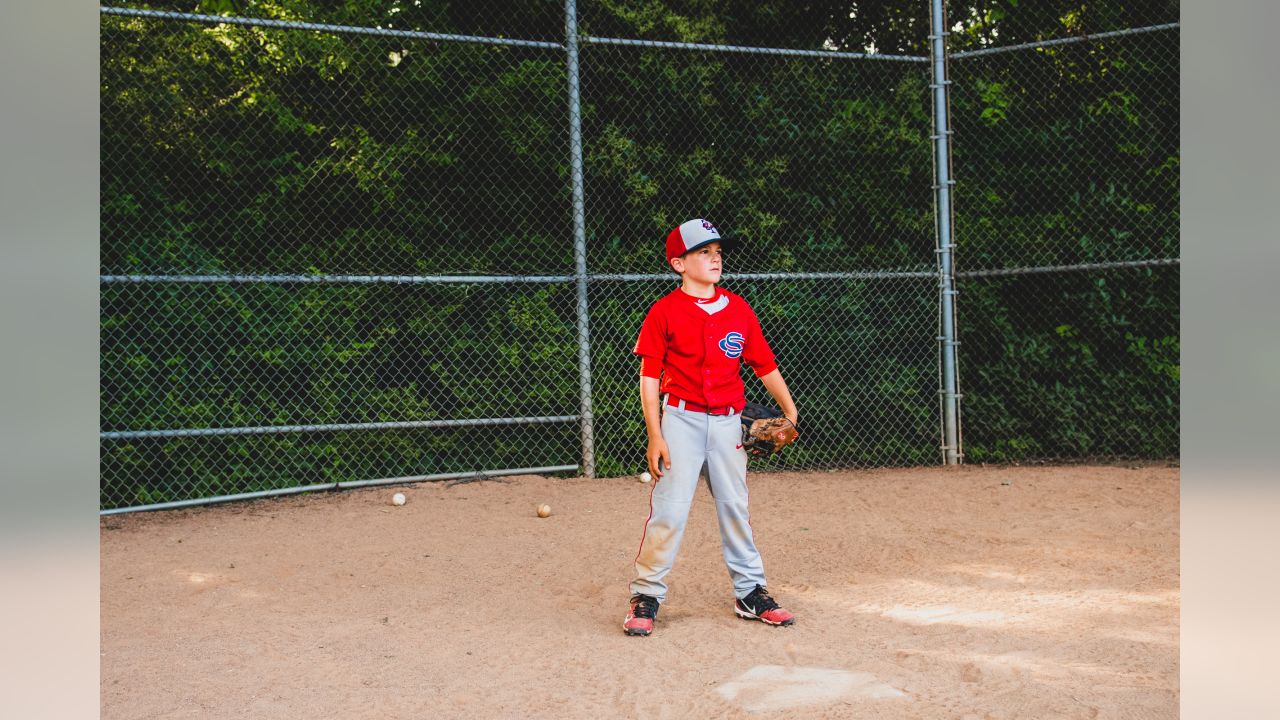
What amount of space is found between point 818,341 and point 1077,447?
2.16 m

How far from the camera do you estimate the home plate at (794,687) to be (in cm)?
324

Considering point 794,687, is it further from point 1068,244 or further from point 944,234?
point 1068,244

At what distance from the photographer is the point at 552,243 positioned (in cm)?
789

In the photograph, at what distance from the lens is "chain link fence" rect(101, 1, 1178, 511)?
705cm

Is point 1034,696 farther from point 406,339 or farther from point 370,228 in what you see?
point 370,228

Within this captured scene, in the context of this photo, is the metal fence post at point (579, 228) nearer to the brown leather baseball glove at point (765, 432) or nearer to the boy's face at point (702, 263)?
the boy's face at point (702, 263)

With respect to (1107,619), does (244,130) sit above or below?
above

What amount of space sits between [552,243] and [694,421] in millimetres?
4027

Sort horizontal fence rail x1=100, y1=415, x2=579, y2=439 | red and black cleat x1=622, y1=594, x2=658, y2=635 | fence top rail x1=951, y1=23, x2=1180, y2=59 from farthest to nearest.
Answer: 1. fence top rail x1=951, y1=23, x2=1180, y2=59
2. horizontal fence rail x1=100, y1=415, x2=579, y2=439
3. red and black cleat x1=622, y1=594, x2=658, y2=635

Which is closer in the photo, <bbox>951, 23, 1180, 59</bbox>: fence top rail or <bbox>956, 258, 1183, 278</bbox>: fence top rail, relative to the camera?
<bbox>956, 258, 1183, 278</bbox>: fence top rail

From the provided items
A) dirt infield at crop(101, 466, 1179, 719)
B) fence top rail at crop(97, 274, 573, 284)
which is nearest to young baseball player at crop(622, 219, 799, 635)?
dirt infield at crop(101, 466, 1179, 719)

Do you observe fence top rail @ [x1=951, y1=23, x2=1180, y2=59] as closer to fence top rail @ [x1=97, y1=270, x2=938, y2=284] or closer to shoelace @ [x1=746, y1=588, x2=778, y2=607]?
fence top rail @ [x1=97, y1=270, x2=938, y2=284]

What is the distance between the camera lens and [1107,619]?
4043 millimetres

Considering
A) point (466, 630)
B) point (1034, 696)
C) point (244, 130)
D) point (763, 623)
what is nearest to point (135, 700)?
point (466, 630)
